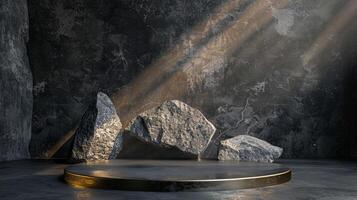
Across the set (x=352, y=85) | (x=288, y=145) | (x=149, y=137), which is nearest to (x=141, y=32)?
(x=149, y=137)

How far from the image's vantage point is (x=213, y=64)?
18.2 feet

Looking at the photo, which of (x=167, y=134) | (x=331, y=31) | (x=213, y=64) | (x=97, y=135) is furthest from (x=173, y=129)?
(x=331, y=31)

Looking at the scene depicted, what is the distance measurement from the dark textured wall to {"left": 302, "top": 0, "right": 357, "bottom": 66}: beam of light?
13mm

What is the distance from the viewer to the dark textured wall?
5.38 m

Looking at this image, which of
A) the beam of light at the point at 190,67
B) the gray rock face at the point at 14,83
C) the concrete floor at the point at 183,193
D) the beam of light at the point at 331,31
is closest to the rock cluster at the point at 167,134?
the beam of light at the point at 190,67

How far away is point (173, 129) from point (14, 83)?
73.7 inches

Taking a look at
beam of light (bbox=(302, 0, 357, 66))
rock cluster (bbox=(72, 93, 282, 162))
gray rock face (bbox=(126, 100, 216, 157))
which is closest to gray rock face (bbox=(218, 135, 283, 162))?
rock cluster (bbox=(72, 93, 282, 162))

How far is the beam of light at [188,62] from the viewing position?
5.41m

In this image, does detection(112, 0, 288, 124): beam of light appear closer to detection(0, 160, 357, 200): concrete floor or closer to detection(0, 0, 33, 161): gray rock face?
detection(0, 0, 33, 161): gray rock face

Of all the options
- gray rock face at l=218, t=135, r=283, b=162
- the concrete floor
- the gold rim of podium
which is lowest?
the concrete floor

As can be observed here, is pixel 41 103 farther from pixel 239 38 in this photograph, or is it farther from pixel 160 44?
pixel 239 38

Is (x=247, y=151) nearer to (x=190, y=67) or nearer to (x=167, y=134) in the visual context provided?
(x=167, y=134)

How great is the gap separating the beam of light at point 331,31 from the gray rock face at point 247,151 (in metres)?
1.59

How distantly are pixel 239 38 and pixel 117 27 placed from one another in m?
1.60
